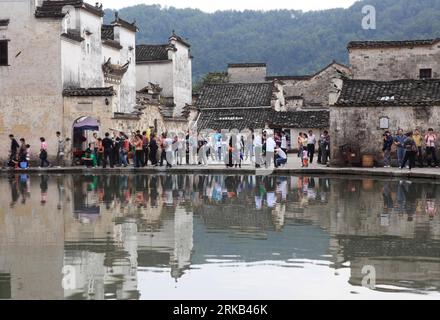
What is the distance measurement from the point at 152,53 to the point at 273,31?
54.8 meters

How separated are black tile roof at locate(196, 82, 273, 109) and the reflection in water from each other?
4133 cm

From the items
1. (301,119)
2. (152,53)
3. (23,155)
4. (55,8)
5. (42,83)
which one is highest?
(152,53)

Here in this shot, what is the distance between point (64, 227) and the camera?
1422cm

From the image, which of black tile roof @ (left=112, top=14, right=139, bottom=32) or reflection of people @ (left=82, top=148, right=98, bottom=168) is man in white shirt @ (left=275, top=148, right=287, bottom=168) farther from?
black tile roof @ (left=112, top=14, right=139, bottom=32)

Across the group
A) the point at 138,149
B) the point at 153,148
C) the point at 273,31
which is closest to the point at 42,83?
the point at 138,149

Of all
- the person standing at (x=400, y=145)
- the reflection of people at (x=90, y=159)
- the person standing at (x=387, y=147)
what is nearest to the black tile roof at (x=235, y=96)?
the reflection of people at (x=90, y=159)

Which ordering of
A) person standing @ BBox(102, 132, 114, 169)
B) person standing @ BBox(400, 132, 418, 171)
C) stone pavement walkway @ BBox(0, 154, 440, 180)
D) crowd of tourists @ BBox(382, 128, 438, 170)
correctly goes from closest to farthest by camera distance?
stone pavement walkway @ BBox(0, 154, 440, 180) < person standing @ BBox(400, 132, 418, 171) < crowd of tourists @ BBox(382, 128, 438, 170) < person standing @ BBox(102, 132, 114, 169)

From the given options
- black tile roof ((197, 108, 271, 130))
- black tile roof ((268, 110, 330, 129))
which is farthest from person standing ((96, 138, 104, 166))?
black tile roof ((197, 108, 271, 130))

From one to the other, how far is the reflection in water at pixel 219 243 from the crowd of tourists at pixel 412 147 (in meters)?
7.35

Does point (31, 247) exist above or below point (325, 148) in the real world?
below

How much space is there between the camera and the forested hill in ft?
299

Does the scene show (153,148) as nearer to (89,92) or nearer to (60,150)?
(89,92)

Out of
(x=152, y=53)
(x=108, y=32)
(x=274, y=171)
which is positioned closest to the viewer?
(x=274, y=171)

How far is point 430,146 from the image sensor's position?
99.8 feet
